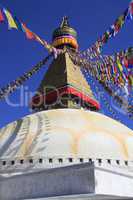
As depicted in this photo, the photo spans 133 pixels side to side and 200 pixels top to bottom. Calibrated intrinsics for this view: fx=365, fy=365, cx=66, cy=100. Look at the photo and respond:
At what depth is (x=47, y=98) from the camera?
19.8 metres

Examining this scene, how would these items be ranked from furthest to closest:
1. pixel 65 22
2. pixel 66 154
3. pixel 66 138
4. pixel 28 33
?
pixel 65 22 < pixel 28 33 < pixel 66 138 < pixel 66 154

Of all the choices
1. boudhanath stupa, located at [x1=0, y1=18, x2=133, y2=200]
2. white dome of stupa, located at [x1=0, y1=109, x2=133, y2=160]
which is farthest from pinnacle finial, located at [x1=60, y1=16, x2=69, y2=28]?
white dome of stupa, located at [x1=0, y1=109, x2=133, y2=160]

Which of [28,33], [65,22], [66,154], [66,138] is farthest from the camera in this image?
[65,22]

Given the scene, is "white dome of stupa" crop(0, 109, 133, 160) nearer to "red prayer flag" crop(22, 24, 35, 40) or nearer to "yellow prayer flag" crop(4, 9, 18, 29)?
"red prayer flag" crop(22, 24, 35, 40)

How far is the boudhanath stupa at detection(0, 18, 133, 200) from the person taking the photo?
10598 mm

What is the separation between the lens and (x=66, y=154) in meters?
13.4

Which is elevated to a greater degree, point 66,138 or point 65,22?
point 65,22

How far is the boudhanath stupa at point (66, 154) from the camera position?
10598 mm

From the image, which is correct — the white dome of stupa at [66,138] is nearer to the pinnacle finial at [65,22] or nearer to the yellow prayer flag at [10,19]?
the yellow prayer flag at [10,19]

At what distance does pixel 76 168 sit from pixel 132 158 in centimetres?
405

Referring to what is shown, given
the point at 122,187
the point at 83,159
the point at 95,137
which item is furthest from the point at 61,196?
the point at 95,137

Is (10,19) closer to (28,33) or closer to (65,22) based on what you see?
(28,33)

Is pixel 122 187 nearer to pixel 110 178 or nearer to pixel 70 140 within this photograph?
pixel 110 178

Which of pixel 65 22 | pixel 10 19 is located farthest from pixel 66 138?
pixel 65 22
